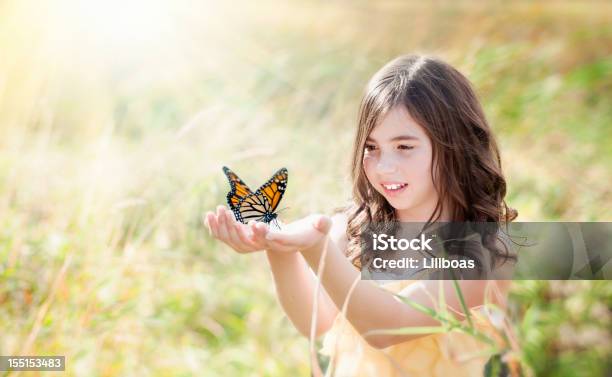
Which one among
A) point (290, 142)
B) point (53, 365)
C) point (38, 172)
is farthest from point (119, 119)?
Result: point (53, 365)

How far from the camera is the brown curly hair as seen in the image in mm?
1206

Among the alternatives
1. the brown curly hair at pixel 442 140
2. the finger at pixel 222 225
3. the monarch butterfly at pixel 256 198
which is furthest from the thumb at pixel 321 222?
the brown curly hair at pixel 442 140

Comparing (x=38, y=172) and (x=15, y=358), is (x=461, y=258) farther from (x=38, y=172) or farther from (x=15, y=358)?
(x=38, y=172)

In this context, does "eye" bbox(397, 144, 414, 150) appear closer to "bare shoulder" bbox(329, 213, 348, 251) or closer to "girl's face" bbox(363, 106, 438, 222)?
"girl's face" bbox(363, 106, 438, 222)

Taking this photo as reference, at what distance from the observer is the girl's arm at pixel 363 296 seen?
93 centimetres

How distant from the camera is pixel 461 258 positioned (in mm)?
1173

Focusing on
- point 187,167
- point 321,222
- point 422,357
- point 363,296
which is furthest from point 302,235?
point 187,167

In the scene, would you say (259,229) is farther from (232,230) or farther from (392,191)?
(392,191)

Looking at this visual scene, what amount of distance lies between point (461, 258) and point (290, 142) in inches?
59.3

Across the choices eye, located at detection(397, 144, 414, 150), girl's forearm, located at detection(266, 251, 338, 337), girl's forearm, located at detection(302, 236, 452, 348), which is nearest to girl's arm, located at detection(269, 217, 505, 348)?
girl's forearm, located at detection(302, 236, 452, 348)

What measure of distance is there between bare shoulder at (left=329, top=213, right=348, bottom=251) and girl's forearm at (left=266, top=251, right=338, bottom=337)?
11 centimetres

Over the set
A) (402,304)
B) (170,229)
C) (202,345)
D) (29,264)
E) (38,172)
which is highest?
(38,172)

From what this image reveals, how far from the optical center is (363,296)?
99 cm

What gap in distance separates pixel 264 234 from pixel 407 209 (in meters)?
0.44
